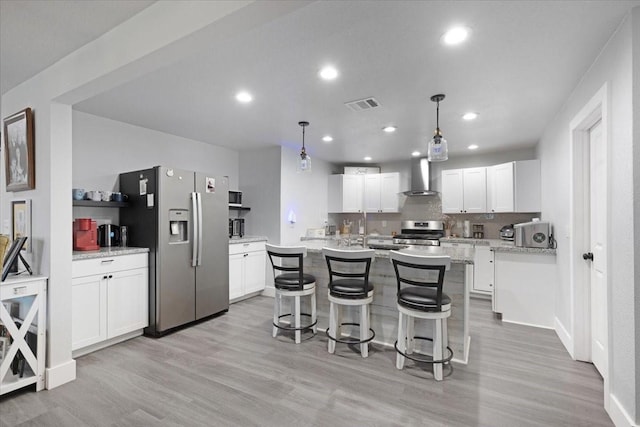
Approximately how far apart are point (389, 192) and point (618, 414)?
15.8 feet

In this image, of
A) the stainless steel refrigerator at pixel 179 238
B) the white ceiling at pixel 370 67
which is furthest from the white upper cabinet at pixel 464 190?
the stainless steel refrigerator at pixel 179 238

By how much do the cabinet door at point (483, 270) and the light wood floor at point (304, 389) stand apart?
5.42 feet

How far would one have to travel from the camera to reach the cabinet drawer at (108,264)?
2875mm

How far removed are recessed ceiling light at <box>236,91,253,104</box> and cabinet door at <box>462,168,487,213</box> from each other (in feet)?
13.8

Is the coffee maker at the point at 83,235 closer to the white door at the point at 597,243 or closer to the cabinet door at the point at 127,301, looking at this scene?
the cabinet door at the point at 127,301

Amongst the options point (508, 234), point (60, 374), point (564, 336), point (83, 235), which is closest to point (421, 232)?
point (508, 234)

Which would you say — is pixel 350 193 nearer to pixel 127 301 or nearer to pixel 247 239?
pixel 247 239

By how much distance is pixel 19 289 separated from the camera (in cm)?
232

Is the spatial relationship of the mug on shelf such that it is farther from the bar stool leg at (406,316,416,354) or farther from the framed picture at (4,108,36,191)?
the bar stool leg at (406,316,416,354)

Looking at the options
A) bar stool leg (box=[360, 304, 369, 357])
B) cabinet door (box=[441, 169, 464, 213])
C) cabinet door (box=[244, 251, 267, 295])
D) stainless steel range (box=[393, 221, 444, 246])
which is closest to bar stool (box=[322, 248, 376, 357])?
bar stool leg (box=[360, 304, 369, 357])

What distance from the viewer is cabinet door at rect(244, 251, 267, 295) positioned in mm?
4882

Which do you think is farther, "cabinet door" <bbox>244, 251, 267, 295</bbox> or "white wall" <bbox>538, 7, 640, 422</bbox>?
"cabinet door" <bbox>244, 251, 267, 295</bbox>

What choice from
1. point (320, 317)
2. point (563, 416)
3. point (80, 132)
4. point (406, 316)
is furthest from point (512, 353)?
point (80, 132)

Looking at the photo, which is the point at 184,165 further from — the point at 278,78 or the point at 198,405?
the point at 198,405
